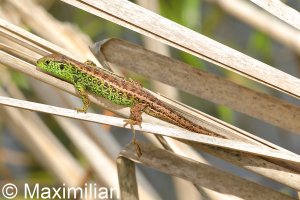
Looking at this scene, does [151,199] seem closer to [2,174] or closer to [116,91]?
[116,91]

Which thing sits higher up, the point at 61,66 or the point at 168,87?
the point at 168,87

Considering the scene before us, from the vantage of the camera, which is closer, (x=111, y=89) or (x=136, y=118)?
(x=136, y=118)

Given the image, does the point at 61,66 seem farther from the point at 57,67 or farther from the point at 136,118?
the point at 136,118

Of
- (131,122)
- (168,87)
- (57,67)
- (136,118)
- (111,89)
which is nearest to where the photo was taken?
(131,122)

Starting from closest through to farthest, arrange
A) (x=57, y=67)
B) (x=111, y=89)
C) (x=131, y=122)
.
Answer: (x=131, y=122), (x=57, y=67), (x=111, y=89)

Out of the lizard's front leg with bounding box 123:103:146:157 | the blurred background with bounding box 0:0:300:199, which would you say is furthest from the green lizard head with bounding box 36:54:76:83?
the blurred background with bounding box 0:0:300:199

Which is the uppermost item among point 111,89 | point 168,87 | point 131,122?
point 168,87

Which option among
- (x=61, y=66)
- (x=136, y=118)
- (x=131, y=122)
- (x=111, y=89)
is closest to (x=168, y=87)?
(x=111, y=89)
